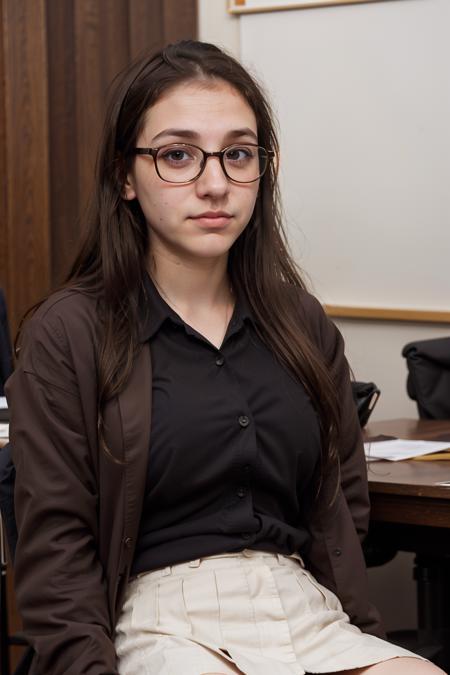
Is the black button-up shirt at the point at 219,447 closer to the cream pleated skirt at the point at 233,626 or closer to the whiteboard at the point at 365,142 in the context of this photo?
the cream pleated skirt at the point at 233,626

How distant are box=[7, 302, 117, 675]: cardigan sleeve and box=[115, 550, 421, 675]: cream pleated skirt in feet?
0.16

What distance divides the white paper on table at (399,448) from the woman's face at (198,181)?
2.02ft

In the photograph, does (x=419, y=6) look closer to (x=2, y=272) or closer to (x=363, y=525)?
(x=2, y=272)

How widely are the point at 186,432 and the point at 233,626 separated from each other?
274 millimetres

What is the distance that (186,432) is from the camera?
1681 millimetres

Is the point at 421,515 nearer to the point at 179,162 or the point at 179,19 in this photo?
the point at 179,162

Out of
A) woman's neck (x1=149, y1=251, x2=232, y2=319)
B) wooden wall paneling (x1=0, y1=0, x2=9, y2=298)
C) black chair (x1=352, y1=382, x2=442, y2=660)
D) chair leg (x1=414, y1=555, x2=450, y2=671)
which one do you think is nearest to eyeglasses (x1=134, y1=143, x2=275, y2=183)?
woman's neck (x1=149, y1=251, x2=232, y2=319)

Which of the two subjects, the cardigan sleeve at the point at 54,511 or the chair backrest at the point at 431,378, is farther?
the chair backrest at the point at 431,378

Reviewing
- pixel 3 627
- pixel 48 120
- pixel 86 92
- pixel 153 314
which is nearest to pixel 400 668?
pixel 153 314

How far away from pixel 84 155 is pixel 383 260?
3.13 feet

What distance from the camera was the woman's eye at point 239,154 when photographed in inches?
70.1

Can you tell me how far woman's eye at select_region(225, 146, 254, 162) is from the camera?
1781 millimetres

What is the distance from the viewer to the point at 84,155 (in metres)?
3.45

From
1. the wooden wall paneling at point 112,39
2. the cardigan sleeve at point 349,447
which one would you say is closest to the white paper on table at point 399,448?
the cardigan sleeve at point 349,447
